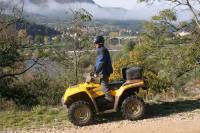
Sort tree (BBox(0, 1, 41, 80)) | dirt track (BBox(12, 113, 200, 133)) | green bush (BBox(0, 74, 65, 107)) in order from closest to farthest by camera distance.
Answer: dirt track (BBox(12, 113, 200, 133)) < green bush (BBox(0, 74, 65, 107)) < tree (BBox(0, 1, 41, 80))

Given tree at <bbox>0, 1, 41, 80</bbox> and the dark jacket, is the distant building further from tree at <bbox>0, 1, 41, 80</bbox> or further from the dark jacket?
the dark jacket

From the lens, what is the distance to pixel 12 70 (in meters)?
25.3

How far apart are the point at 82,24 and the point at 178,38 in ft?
31.8

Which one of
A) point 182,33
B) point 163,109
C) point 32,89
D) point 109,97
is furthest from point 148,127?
point 182,33

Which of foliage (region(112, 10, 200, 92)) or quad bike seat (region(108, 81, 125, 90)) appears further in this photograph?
foliage (region(112, 10, 200, 92))

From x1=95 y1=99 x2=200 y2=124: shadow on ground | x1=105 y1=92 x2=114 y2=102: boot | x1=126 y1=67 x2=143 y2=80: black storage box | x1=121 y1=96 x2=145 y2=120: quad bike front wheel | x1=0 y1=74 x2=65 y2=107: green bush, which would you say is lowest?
x1=0 y1=74 x2=65 y2=107: green bush

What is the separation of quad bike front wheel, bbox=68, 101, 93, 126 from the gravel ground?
171 millimetres

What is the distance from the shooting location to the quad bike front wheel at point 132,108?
1051 centimetres

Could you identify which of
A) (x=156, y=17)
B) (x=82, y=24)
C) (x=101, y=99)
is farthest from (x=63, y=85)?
(x=101, y=99)

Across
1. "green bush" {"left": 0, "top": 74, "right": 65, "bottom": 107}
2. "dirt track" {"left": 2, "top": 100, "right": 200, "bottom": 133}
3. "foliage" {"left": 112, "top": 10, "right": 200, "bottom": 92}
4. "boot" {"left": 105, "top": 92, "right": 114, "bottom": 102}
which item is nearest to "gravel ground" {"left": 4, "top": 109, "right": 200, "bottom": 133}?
"dirt track" {"left": 2, "top": 100, "right": 200, "bottom": 133}

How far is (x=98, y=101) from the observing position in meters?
10.7

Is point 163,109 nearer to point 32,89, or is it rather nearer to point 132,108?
point 132,108

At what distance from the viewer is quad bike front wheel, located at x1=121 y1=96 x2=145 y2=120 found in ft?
34.5

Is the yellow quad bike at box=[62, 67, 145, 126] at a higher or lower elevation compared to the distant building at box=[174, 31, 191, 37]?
lower
